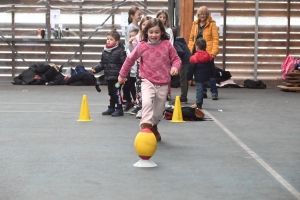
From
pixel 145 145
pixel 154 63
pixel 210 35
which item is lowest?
pixel 145 145

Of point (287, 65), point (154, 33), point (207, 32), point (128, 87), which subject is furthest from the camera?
point (287, 65)

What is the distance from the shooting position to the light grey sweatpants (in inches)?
332

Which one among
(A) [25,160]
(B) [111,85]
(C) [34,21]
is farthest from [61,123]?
(C) [34,21]

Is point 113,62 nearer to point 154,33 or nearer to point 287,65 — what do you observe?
point 154,33

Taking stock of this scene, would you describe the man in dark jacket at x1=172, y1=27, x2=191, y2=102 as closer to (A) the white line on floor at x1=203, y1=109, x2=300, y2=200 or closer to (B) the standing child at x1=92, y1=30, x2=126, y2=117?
(B) the standing child at x1=92, y1=30, x2=126, y2=117

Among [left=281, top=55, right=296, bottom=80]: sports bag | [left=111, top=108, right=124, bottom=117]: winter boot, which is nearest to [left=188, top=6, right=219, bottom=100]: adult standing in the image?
[left=281, top=55, right=296, bottom=80]: sports bag

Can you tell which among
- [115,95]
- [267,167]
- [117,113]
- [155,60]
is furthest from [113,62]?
[267,167]

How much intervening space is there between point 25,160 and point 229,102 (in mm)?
7581

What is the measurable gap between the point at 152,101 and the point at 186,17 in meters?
10.6

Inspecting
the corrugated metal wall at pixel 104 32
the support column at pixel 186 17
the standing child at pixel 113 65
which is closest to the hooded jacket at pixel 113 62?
the standing child at pixel 113 65

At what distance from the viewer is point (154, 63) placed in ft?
28.5

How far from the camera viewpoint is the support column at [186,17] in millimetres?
18844

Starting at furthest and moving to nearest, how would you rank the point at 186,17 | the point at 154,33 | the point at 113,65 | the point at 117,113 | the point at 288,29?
the point at 288,29 → the point at 186,17 → the point at 113,65 → the point at 117,113 → the point at 154,33

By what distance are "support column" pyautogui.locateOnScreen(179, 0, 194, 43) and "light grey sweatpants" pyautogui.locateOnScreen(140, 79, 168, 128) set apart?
10222 millimetres
